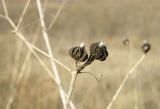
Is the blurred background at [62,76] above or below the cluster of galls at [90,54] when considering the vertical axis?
below

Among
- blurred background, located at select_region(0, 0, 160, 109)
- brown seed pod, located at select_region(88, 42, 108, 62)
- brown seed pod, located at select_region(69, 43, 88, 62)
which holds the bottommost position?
blurred background, located at select_region(0, 0, 160, 109)

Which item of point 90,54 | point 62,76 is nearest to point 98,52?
point 90,54

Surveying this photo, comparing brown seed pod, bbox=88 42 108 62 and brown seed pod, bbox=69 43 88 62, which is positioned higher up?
brown seed pod, bbox=69 43 88 62

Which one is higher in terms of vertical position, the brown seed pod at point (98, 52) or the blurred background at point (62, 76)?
the brown seed pod at point (98, 52)

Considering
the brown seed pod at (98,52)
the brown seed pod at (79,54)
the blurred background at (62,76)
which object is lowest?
the blurred background at (62,76)

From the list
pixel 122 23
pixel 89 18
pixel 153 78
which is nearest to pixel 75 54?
pixel 153 78

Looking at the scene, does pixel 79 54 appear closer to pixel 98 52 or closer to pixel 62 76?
pixel 98 52

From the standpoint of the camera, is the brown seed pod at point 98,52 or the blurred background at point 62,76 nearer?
the brown seed pod at point 98,52

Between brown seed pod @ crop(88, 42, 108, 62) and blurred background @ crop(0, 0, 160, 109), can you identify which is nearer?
brown seed pod @ crop(88, 42, 108, 62)
